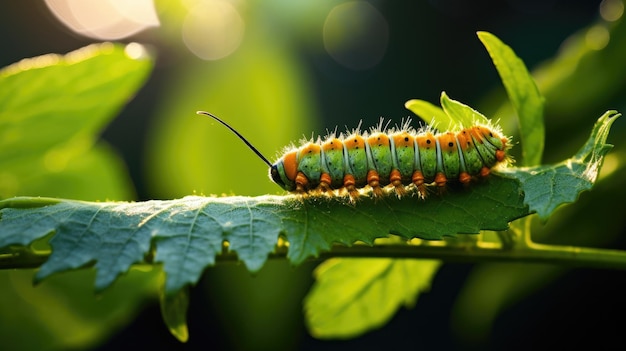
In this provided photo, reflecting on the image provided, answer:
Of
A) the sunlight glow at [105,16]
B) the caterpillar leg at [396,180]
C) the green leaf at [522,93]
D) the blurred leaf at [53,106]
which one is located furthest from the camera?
the sunlight glow at [105,16]

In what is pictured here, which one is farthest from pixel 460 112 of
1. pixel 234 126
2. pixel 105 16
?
pixel 105 16

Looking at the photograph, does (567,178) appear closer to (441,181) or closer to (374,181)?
(441,181)

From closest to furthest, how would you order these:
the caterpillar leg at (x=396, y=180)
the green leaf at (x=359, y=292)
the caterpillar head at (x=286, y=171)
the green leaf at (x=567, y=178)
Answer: the green leaf at (x=567, y=178) → the caterpillar leg at (x=396, y=180) → the caterpillar head at (x=286, y=171) → the green leaf at (x=359, y=292)

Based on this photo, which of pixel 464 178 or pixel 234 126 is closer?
pixel 464 178

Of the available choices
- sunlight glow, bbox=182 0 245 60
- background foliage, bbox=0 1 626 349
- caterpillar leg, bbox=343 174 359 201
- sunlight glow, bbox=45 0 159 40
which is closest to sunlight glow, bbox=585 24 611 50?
background foliage, bbox=0 1 626 349

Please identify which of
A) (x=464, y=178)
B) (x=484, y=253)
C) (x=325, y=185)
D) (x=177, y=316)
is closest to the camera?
(x=177, y=316)

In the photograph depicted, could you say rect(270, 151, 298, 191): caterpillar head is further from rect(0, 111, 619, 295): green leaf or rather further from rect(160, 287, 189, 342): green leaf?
rect(160, 287, 189, 342): green leaf

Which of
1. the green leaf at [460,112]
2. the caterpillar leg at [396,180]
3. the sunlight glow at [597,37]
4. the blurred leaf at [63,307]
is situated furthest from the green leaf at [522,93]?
the blurred leaf at [63,307]

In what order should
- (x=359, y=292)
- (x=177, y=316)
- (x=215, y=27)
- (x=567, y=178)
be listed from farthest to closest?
(x=215, y=27) → (x=359, y=292) → (x=177, y=316) → (x=567, y=178)

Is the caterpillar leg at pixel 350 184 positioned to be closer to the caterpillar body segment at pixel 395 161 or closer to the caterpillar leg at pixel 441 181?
the caterpillar body segment at pixel 395 161
